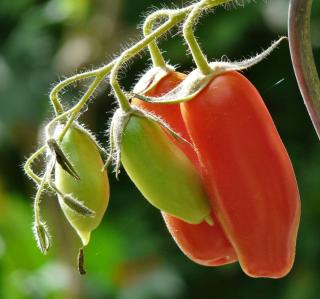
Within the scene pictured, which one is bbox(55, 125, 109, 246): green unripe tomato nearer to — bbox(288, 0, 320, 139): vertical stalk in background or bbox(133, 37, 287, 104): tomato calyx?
bbox(133, 37, 287, 104): tomato calyx

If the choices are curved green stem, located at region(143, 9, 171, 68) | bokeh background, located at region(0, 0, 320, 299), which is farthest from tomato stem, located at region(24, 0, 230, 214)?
bokeh background, located at region(0, 0, 320, 299)

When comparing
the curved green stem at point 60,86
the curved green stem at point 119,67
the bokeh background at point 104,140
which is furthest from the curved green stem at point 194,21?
the bokeh background at point 104,140

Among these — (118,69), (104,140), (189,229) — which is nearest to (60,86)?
(118,69)

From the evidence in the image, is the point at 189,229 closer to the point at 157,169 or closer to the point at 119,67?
the point at 157,169

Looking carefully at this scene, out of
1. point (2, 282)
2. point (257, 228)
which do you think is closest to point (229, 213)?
point (257, 228)

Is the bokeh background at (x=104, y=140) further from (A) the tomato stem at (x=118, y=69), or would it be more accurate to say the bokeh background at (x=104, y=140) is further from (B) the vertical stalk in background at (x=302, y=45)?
(B) the vertical stalk in background at (x=302, y=45)

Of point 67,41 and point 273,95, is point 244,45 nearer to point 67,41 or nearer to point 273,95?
point 273,95
